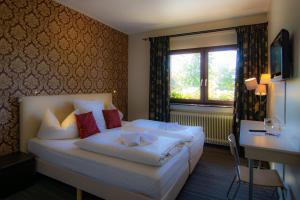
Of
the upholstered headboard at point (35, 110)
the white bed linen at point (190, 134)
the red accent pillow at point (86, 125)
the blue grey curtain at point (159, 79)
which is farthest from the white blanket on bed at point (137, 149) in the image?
the blue grey curtain at point (159, 79)

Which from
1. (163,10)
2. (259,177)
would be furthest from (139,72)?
(259,177)

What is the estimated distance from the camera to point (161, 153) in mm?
1894

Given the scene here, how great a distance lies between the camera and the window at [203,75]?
380 cm

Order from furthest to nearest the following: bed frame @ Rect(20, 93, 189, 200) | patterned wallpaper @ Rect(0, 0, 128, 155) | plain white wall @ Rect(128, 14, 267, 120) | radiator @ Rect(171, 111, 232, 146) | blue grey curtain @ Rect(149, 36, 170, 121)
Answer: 1. plain white wall @ Rect(128, 14, 267, 120)
2. blue grey curtain @ Rect(149, 36, 170, 121)
3. radiator @ Rect(171, 111, 232, 146)
4. patterned wallpaper @ Rect(0, 0, 128, 155)
5. bed frame @ Rect(20, 93, 189, 200)

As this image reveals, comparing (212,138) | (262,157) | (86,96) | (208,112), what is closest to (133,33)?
(86,96)

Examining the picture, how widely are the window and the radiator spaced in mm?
305

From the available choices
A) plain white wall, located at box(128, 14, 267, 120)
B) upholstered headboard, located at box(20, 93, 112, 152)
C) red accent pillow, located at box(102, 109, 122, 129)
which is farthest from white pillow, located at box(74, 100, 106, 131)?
plain white wall, located at box(128, 14, 267, 120)

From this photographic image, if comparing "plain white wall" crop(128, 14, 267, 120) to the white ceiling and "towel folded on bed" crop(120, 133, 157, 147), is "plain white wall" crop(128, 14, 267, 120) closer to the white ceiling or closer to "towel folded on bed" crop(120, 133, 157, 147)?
the white ceiling

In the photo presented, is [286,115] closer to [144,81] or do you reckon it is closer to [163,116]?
[163,116]

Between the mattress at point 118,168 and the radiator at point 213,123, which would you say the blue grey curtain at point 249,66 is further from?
the mattress at point 118,168

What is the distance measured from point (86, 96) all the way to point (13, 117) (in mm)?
1230

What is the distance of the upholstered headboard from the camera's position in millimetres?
2588

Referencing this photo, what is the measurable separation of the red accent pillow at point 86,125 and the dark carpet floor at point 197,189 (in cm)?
74

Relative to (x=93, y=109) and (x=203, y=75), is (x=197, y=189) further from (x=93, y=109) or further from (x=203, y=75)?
(x=203, y=75)
